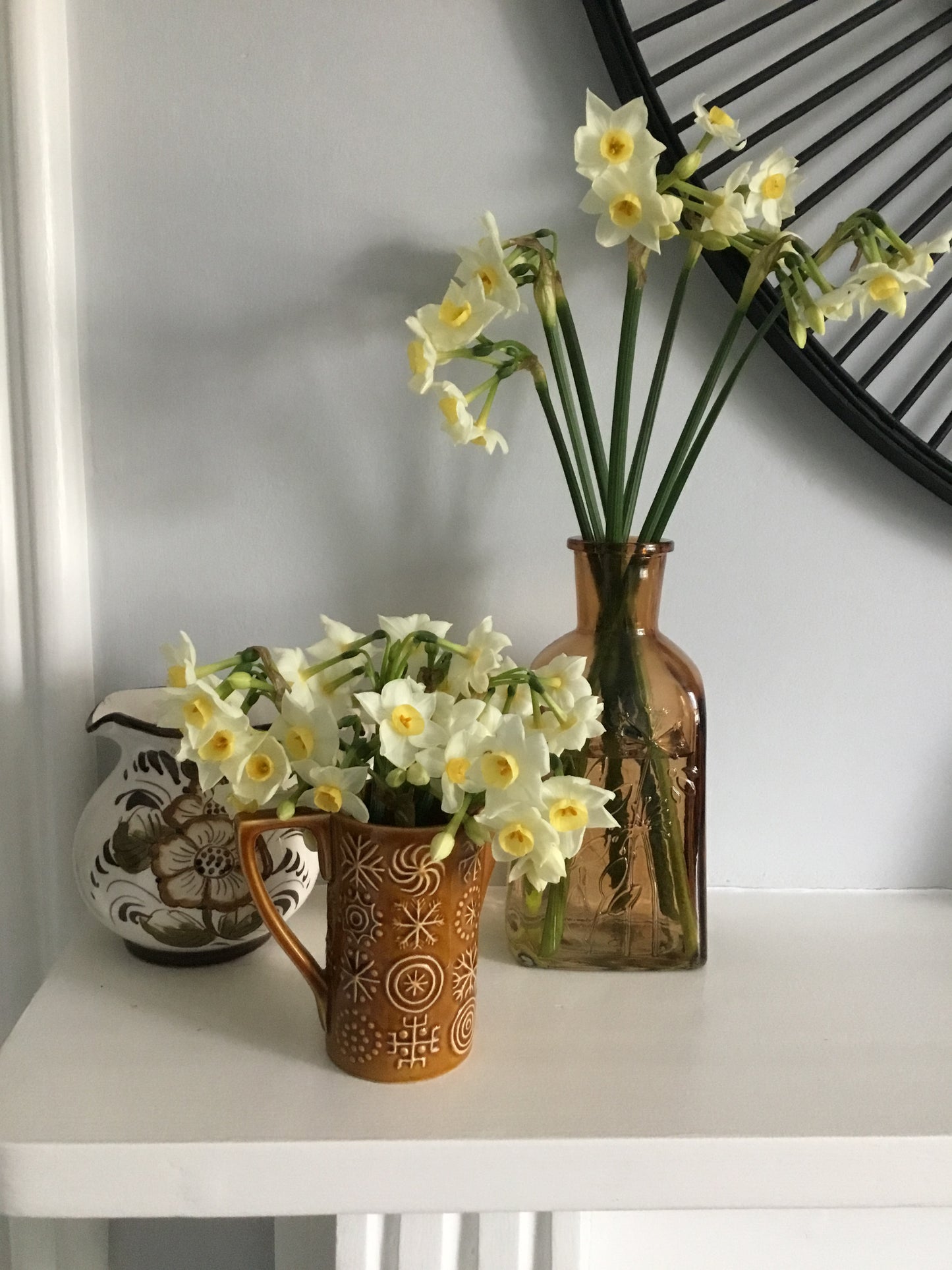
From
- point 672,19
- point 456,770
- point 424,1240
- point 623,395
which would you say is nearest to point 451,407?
point 623,395

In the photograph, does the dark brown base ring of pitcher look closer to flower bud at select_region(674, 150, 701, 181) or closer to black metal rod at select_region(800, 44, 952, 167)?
flower bud at select_region(674, 150, 701, 181)

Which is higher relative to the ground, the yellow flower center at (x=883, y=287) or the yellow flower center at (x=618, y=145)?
the yellow flower center at (x=618, y=145)

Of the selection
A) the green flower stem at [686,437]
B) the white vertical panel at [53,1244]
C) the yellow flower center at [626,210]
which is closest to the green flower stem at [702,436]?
the green flower stem at [686,437]

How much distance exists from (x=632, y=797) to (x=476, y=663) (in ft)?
0.54

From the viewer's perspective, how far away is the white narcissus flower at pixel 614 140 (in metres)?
0.55

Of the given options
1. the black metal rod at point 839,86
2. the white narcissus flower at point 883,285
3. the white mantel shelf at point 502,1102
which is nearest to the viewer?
the white mantel shelf at point 502,1102

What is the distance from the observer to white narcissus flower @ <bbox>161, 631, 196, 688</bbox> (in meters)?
0.49

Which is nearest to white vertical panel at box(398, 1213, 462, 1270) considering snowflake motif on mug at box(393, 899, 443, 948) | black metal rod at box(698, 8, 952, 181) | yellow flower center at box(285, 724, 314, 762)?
snowflake motif on mug at box(393, 899, 443, 948)

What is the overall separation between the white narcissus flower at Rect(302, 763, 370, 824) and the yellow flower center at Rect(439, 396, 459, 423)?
0.68 ft

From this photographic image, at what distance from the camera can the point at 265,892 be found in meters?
0.52

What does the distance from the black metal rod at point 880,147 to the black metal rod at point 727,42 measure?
0.34ft

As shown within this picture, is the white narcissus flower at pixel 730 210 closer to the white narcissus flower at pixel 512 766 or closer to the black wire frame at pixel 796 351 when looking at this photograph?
the black wire frame at pixel 796 351

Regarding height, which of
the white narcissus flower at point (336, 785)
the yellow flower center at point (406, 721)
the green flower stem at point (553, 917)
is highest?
the yellow flower center at point (406, 721)

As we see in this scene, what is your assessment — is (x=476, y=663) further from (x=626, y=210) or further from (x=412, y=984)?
(x=626, y=210)
